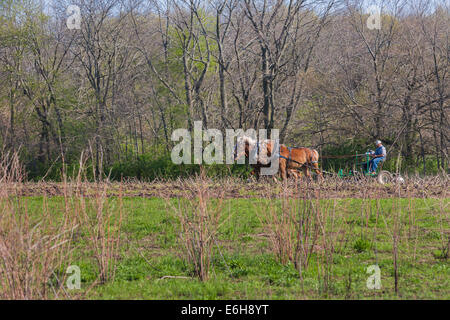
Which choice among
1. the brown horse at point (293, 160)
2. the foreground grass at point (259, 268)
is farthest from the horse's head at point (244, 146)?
the foreground grass at point (259, 268)

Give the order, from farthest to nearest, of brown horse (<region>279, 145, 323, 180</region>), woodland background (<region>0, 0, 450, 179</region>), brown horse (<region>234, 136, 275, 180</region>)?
1. woodland background (<region>0, 0, 450, 179</region>)
2. brown horse (<region>279, 145, 323, 180</region>)
3. brown horse (<region>234, 136, 275, 180</region>)

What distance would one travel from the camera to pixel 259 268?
591 cm

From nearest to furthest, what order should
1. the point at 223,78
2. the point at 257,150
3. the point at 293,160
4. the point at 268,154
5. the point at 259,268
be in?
1. the point at 259,268
2. the point at 257,150
3. the point at 268,154
4. the point at 293,160
5. the point at 223,78

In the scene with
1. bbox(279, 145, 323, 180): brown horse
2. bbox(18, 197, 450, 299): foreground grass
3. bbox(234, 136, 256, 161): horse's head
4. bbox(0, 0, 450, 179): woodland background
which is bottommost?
bbox(18, 197, 450, 299): foreground grass

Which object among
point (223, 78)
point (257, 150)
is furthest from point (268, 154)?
point (223, 78)

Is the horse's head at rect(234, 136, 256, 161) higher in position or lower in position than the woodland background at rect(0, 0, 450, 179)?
lower

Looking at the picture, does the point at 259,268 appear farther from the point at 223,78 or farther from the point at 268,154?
the point at 223,78

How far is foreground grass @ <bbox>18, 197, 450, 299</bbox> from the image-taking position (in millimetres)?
4879

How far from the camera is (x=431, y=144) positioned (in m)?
21.9

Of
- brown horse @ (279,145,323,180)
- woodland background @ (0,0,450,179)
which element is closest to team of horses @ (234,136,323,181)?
brown horse @ (279,145,323,180)

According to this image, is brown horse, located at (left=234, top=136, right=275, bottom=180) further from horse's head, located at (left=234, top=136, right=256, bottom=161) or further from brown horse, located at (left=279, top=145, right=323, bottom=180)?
brown horse, located at (left=279, top=145, right=323, bottom=180)
